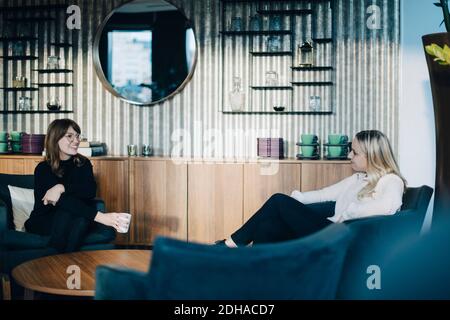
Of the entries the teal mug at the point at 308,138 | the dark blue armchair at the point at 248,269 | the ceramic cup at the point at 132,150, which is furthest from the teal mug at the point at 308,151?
the dark blue armchair at the point at 248,269

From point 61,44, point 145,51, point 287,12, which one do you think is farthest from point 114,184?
point 287,12

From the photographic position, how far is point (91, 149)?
5340mm

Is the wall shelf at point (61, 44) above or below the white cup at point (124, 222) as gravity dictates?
above

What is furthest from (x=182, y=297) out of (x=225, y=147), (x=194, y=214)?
(x=225, y=147)

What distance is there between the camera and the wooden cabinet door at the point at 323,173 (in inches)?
196

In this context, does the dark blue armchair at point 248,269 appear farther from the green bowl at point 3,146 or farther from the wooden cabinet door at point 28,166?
the green bowl at point 3,146

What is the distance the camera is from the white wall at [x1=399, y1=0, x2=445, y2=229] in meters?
5.09

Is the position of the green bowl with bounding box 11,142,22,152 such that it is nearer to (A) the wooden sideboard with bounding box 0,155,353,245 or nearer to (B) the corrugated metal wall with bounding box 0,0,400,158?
(B) the corrugated metal wall with bounding box 0,0,400,158

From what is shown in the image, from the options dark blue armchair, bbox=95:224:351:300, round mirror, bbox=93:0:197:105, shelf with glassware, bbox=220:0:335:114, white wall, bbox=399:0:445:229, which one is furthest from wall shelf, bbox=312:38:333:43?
dark blue armchair, bbox=95:224:351:300

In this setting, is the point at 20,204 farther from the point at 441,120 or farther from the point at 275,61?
the point at 441,120

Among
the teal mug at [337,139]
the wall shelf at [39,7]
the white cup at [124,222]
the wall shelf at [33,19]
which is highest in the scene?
the wall shelf at [39,7]

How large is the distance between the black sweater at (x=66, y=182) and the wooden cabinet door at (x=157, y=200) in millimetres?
1085

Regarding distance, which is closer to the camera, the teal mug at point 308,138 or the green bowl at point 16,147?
the teal mug at point 308,138
